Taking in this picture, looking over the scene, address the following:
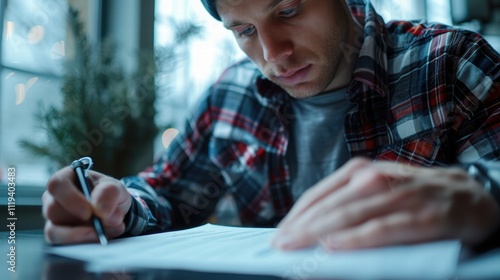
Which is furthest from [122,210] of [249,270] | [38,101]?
[38,101]

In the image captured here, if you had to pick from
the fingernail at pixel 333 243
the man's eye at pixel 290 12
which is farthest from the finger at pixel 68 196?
the man's eye at pixel 290 12

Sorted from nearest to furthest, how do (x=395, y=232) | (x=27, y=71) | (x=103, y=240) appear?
1. (x=395, y=232)
2. (x=103, y=240)
3. (x=27, y=71)

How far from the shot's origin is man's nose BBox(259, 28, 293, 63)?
603mm

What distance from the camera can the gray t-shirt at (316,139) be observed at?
→ 67 cm

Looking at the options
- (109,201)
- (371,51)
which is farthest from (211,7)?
(109,201)

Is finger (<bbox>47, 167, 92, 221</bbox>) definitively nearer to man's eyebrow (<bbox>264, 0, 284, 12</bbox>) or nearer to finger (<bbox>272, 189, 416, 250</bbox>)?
finger (<bbox>272, 189, 416, 250</bbox>)

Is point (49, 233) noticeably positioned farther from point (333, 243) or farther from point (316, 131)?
point (316, 131)

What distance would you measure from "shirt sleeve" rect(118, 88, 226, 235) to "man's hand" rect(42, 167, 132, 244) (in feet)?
0.79

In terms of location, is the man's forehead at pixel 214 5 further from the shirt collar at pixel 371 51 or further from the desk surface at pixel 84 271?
Answer: the desk surface at pixel 84 271

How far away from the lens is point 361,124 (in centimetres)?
66

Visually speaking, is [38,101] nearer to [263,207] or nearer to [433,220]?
[263,207]

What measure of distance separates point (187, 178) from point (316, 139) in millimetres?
269

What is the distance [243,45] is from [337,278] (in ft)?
1.69

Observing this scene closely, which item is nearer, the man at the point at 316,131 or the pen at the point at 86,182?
the man at the point at 316,131
